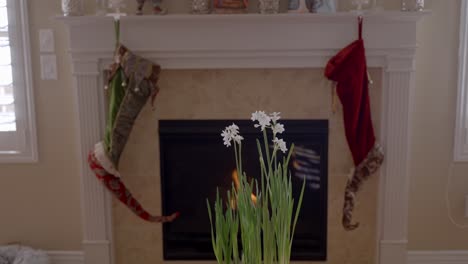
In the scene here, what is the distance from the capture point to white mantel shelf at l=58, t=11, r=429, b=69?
106 inches

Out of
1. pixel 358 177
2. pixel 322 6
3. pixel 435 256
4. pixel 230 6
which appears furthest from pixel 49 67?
pixel 435 256

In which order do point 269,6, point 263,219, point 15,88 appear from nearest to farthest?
1. point 263,219
2. point 269,6
3. point 15,88

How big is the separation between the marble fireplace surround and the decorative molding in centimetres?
28

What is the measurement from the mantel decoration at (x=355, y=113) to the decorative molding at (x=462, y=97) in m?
0.48

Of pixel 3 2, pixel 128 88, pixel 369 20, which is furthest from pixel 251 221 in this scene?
pixel 3 2

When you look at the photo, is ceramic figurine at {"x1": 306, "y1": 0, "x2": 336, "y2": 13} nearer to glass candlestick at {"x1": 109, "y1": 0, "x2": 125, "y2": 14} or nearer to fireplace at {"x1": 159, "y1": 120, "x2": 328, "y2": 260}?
fireplace at {"x1": 159, "y1": 120, "x2": 328, "y2": 260}

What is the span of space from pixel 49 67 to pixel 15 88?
22 cm

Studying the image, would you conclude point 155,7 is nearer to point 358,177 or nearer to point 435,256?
point 358,177

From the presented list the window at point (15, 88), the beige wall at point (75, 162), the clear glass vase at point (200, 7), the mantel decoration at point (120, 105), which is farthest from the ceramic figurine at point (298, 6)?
the window at point (15, 88)

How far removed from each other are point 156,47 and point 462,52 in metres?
1.61

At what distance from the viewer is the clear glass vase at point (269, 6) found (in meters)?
2.68

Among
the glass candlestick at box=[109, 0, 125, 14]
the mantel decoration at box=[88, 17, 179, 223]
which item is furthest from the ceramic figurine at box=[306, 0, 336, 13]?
the glass candlestick at box=[109, 0, 125, 14]

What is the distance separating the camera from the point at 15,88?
A: 290cm

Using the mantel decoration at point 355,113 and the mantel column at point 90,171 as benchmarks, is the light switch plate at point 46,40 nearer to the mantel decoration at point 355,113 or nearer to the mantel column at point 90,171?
the mantel column at point 90,171
